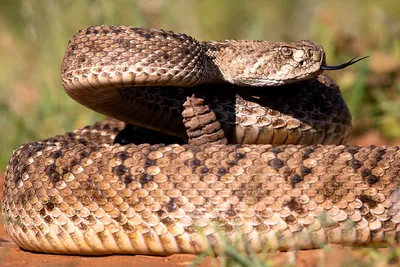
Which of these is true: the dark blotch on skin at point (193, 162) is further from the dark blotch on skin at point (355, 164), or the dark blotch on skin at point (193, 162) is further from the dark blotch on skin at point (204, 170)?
the dark blotch on skin at point (355, 164)

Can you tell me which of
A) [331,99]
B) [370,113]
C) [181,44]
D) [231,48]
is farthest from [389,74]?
[181,44]

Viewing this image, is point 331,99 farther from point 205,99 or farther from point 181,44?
point 181,44

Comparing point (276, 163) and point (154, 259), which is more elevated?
point (276, 163)

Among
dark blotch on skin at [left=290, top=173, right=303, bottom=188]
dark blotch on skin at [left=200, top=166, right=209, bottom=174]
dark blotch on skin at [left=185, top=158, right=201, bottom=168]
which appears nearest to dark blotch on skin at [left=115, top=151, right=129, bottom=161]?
dark blotch on skin at [left=185, top=158, right=201, bottom=168]

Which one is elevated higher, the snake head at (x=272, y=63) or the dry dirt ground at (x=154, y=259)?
the snake head at (x=272, y=63)

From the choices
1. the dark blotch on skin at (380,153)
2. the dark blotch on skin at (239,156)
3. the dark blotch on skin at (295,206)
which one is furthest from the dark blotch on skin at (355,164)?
the dark blotch on skin at (239,156)

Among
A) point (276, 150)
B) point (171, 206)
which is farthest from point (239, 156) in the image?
point (171, 206)

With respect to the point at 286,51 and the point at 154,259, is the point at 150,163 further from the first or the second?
the point at 286,51
